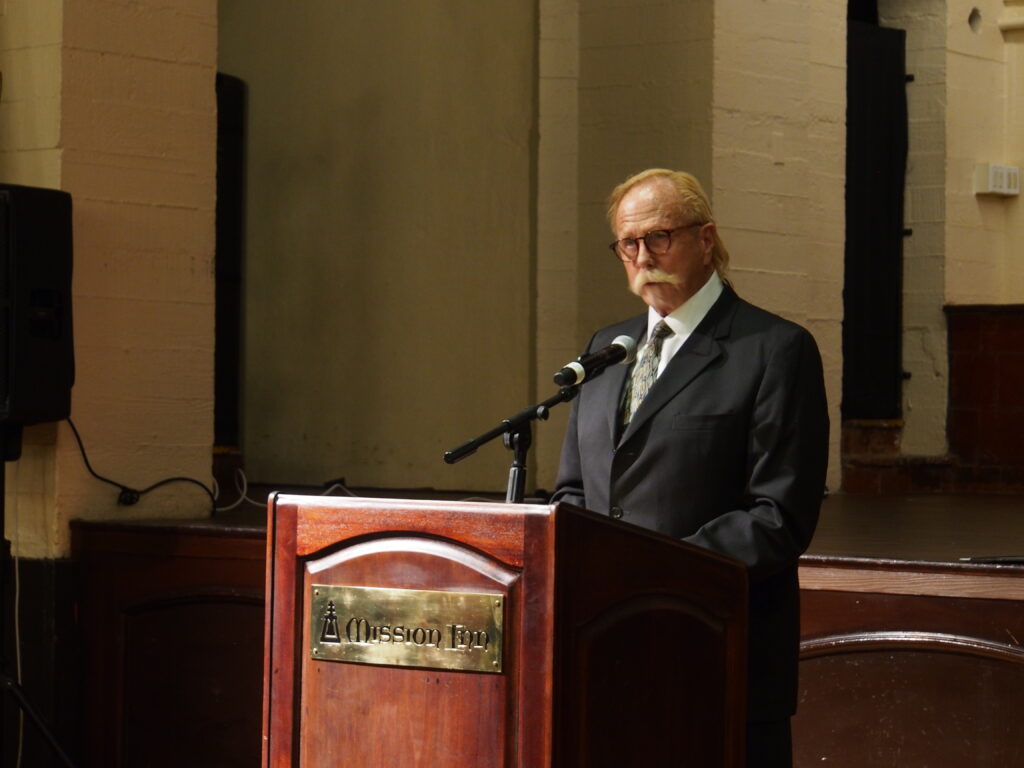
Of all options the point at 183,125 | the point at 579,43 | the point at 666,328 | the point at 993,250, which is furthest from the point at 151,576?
the point at 993,250

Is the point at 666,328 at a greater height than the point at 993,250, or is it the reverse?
the point at 993,250

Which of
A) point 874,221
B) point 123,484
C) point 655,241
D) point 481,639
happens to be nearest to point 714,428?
point 655,241

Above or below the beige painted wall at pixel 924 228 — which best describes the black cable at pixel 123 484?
below

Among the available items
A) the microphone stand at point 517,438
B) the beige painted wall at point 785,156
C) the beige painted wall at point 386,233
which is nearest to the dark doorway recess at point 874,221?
the beige painted wall at point 785,156

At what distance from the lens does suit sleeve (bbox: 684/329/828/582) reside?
85.9 inches

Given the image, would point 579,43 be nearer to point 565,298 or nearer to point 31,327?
point 565,298

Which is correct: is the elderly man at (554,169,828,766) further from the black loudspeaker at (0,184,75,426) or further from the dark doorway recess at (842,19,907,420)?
the dark doorway recess at (842,19,907,420)

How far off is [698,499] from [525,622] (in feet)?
2.01

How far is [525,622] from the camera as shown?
175cm

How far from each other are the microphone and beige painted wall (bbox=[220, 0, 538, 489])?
3.75 metres

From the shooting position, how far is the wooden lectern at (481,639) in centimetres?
176

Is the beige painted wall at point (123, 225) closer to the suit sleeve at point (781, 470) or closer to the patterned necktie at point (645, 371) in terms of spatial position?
the patterned necktie at point (645, 371)

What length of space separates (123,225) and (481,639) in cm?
272

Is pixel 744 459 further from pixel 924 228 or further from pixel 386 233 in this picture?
pixel 924 228
